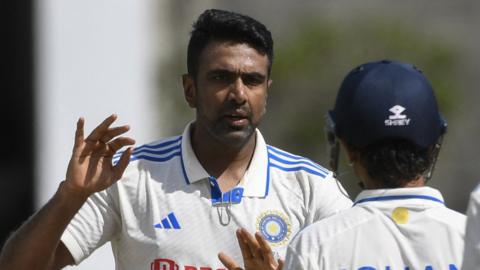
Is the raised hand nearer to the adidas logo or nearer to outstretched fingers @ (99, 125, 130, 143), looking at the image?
outstretched fingers @ (99, 125, 130, 143)

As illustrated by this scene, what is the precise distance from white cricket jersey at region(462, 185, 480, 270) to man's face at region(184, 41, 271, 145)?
1.75 meters

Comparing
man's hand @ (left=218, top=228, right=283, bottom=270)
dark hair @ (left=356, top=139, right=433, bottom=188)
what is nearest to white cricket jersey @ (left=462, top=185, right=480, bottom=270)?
dark hair @ (left=356, top=139, right=433, bottom=188)

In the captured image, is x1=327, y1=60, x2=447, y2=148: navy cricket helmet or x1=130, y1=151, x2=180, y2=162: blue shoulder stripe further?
x1=130, y1=151, x2=180, y2=162: blue shoulder stripe

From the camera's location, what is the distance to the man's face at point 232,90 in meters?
5.25

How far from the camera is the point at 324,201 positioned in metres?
5.21

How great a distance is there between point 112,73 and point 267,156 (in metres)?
5.65

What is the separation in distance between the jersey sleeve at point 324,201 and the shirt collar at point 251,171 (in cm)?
19

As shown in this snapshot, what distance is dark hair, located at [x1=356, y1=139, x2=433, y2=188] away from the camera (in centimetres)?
396

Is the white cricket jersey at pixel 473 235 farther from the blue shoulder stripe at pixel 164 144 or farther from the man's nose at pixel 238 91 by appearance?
the blue shoulder stripe at pixel 164 144

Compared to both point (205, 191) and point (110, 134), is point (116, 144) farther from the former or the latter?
point (205, 191)

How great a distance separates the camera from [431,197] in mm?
3982

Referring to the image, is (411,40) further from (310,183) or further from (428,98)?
(428,98)

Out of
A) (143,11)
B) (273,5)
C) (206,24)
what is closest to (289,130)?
(273,5)

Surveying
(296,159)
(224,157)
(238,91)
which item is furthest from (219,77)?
(296,159)
